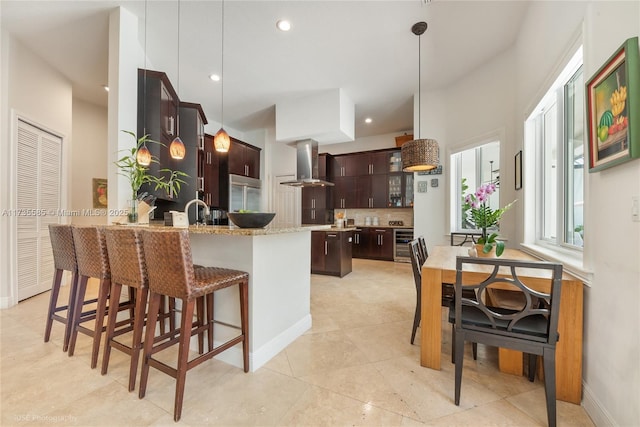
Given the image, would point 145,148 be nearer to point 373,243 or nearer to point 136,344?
point 136,344

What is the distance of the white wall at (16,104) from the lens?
295 cm

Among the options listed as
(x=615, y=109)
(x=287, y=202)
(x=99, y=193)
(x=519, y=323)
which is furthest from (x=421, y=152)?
(x=99, y=193)

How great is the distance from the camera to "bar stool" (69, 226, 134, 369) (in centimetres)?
178

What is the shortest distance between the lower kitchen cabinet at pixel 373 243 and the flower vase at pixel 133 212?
4778 millimetres

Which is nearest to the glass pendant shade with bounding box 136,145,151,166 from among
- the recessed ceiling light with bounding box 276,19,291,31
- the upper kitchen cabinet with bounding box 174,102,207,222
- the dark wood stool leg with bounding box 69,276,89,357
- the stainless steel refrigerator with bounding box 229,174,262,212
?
the dark wood stool leg with bounding box 69,276,89,357

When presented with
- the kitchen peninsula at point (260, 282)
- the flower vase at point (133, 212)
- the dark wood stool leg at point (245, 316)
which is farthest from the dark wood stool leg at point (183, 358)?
the flower vase at point (133, 212)

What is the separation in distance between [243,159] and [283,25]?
3.48 metres

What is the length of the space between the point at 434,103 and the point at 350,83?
5.08 feet

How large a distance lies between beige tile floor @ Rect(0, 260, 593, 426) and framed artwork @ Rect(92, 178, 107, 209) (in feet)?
10.1

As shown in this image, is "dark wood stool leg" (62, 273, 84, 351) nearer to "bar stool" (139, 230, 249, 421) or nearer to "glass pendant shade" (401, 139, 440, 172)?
"bar stool" (139, 230, 249, 421)

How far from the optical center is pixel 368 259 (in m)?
6.27

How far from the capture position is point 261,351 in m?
1.85

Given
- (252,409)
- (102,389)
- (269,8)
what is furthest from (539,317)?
(269,8)

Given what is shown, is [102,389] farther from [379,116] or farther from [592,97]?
[379,116]
